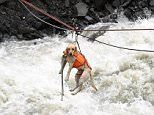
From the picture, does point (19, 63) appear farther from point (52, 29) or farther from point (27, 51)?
point (52, 29)

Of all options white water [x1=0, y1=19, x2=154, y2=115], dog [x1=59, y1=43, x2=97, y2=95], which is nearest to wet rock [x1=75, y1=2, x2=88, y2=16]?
white water [x1=0, y1=19, x2=154, y2=115]

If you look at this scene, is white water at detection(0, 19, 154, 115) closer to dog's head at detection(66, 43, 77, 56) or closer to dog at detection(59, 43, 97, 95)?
dog at detection(59, 43, 97, 95)

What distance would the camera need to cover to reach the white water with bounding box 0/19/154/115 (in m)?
11.7

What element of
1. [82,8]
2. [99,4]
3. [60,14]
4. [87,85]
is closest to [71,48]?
[87,85]

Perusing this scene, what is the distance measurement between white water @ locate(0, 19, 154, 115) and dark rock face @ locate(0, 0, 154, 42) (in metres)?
0.42

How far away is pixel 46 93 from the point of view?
12273 millimetres

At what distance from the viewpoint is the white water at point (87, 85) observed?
11.7 meters

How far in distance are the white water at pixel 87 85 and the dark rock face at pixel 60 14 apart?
42 centimetres

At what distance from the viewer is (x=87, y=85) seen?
499 inches

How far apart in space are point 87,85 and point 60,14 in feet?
12.3

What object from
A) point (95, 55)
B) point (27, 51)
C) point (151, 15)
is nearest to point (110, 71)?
point (95, 55)

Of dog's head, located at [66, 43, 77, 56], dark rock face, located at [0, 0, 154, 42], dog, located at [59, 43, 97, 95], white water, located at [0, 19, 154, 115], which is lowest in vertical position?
white water, located at [0, 19, 154, 115]

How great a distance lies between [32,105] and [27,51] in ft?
9.99

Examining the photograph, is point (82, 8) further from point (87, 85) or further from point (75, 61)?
point (75, 61)
